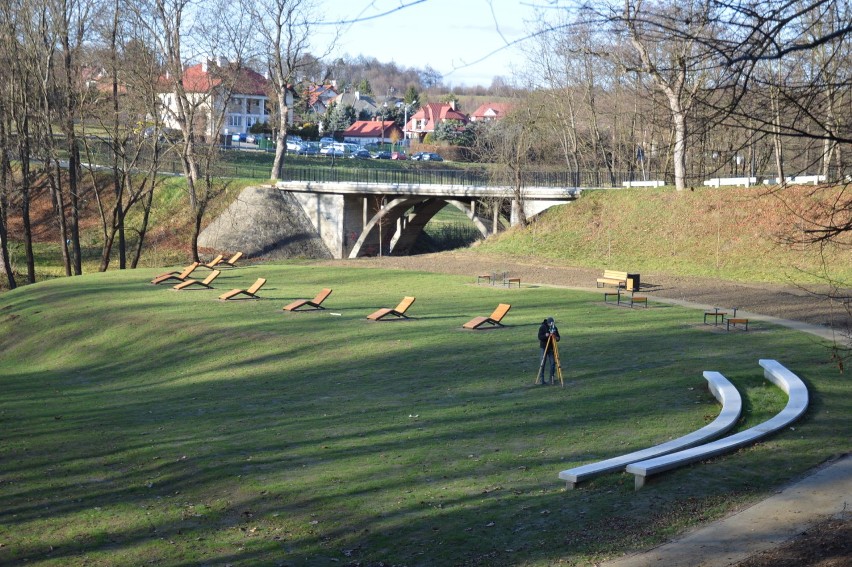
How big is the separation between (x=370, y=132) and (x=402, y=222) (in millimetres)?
70523

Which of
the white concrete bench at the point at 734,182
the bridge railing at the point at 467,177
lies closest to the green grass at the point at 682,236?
the white concrete bench at the point at 734,182

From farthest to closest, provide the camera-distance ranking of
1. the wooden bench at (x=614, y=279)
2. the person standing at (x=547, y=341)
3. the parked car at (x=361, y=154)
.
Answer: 1. the parked car at (x=361, y=154)
2. the wooden bench at (x=614, y=279)
3. the person standing at (x=547, y=341)

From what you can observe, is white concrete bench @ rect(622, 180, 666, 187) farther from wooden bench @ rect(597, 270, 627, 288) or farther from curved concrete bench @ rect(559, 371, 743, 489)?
curved concrete bench @ rect(559, 371, 743, 489)

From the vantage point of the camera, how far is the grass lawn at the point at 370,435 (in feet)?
35.5

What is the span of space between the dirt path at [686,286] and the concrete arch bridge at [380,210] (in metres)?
5.45

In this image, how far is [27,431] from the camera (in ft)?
56.3

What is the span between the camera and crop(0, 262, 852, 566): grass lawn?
10.8m

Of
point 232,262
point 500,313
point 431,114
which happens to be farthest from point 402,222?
point 431,114

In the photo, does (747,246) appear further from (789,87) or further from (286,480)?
(789,87)

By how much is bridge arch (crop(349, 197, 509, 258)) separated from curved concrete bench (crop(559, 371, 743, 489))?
40380mm

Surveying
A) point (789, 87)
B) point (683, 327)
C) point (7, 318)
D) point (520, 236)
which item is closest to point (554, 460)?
point (789, 87)

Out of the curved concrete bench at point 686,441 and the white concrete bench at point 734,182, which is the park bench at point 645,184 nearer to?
the white concrete bench at point 734,182

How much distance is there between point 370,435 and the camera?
49.5 feet

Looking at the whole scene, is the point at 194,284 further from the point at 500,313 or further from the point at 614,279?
the point at 614,279
